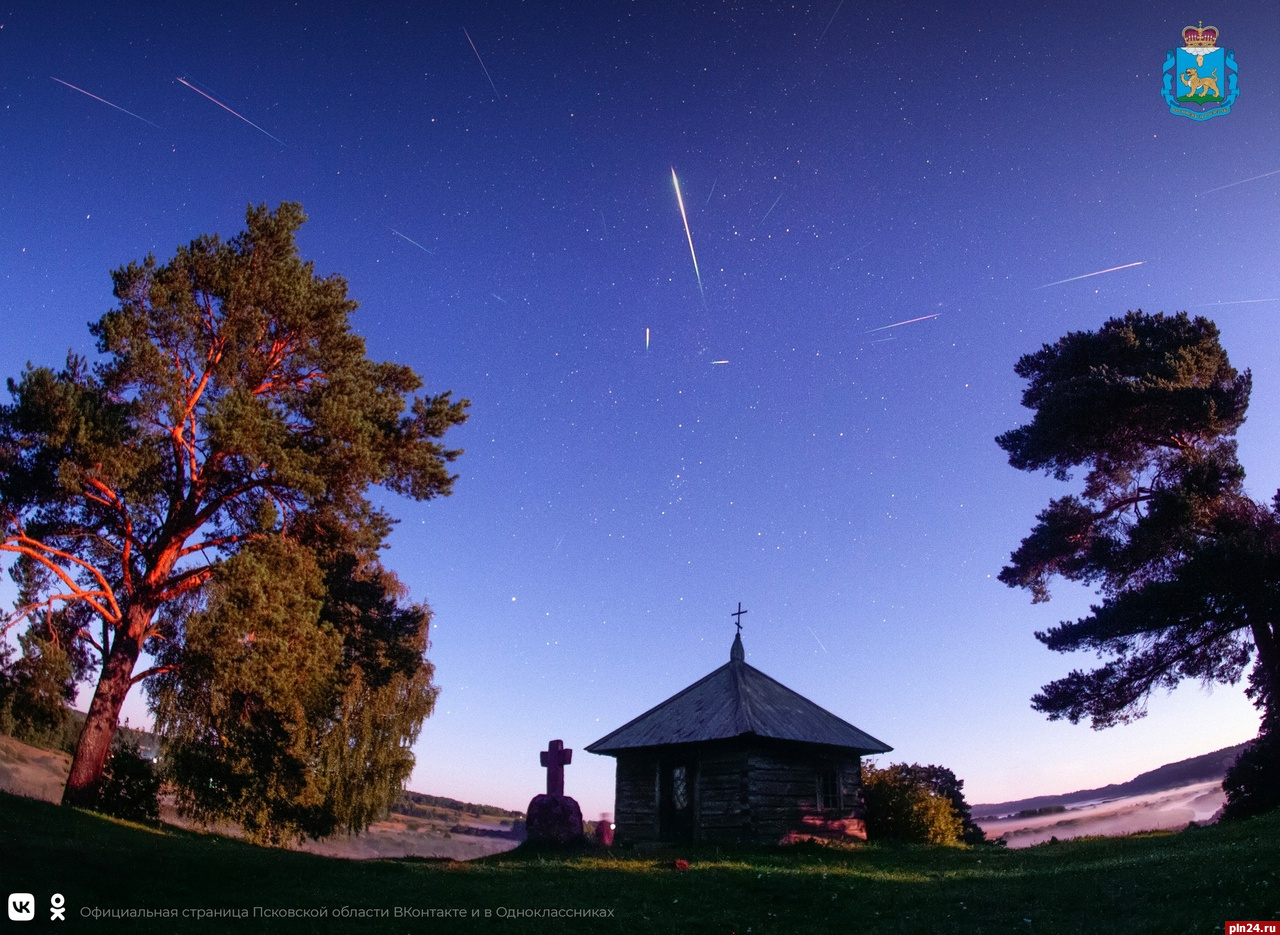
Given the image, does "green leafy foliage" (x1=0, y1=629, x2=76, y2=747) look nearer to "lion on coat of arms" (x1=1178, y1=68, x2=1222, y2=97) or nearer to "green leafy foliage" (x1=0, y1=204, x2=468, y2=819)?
"green leafy foliage" (x1=0, y1=204, x2=468, y2=819)

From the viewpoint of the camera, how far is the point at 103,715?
19.0 m

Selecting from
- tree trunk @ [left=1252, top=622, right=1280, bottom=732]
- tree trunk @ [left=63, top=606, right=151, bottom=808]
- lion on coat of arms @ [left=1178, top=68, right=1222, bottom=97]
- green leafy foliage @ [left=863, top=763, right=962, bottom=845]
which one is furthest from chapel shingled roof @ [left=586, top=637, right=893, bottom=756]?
lion on coat of arms @ [left=1178, top=68, right=1222, bottom=97]

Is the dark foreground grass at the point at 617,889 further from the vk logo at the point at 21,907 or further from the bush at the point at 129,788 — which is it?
the bush at the point at 129,788

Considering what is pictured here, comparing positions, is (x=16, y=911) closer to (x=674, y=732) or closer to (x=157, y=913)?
(x=157, y=913)

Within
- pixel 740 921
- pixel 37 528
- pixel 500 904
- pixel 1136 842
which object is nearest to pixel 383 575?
pixel 37 528

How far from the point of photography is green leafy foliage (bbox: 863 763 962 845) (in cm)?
2811

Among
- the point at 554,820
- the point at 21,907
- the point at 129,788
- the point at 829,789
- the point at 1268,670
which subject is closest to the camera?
the point at 21,907

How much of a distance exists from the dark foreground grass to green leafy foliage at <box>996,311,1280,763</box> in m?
5.91

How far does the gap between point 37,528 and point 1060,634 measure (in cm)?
2920

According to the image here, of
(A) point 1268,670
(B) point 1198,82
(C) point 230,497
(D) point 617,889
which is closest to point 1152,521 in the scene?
(A) point 1268,670

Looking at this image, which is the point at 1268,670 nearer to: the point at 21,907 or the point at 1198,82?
the point at 1198,82

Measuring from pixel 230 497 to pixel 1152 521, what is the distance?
89.8ft

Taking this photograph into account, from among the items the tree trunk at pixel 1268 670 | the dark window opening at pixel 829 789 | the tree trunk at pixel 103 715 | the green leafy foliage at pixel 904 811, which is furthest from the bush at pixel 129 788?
the tree trunk at pixel 1268 670

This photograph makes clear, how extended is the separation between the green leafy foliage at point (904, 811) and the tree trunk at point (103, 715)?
24.1 metres
